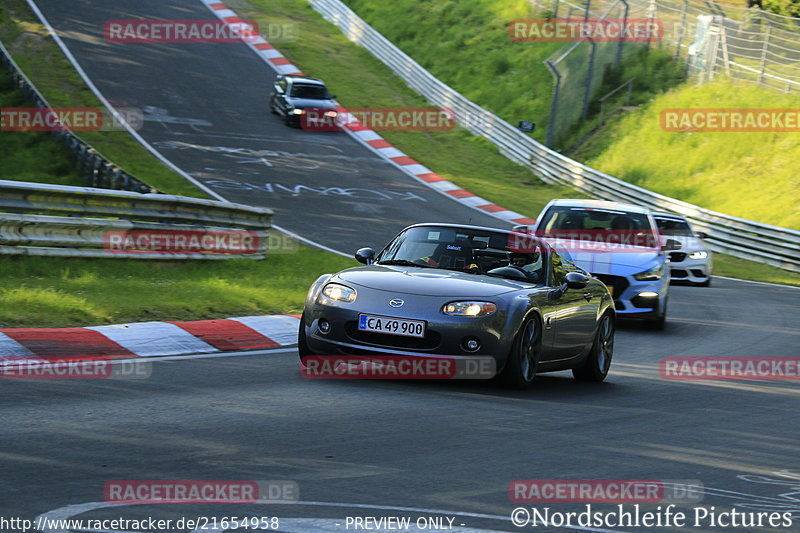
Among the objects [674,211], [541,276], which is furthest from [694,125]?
[541,276]

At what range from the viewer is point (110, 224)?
13.5 m

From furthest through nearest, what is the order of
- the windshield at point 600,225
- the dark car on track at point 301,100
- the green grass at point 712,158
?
the dark car on track at point 301,100, the green grass at point 712,158, the windshield at point 600,225

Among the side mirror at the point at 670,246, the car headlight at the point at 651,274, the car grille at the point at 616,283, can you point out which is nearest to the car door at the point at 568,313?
the car grille at the point at 616,283

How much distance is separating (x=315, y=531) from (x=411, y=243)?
5495 mm

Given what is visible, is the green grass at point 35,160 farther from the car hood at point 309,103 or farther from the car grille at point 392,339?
the car grille at point 392,339

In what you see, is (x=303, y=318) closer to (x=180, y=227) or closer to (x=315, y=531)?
(x=315, y=531)

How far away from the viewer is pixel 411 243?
9.83m

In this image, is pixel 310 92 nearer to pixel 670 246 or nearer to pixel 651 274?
pixel 670 246

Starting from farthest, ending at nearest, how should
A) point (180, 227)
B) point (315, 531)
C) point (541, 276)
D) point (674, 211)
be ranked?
1. point (674, 211)
2. point (180, 227)
3. point (541, 276)
4. point (315, 531)

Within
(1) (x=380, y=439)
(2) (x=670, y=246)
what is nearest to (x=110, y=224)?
(2) (x=670, y=246)

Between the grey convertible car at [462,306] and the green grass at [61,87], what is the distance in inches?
628

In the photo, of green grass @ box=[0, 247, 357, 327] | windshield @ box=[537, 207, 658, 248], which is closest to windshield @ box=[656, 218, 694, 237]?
windshield @ box=[537, 207, 658, 248]

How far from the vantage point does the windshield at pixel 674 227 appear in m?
22.1

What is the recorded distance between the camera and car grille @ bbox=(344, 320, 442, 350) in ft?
27.6
